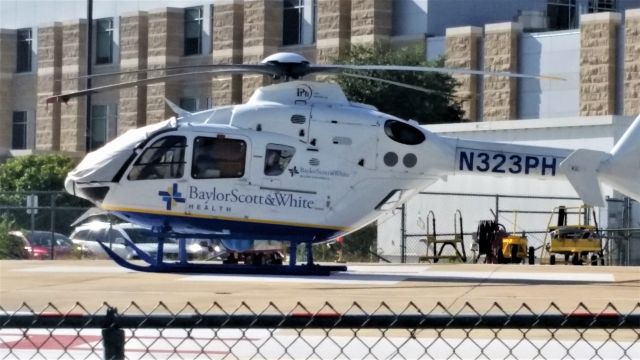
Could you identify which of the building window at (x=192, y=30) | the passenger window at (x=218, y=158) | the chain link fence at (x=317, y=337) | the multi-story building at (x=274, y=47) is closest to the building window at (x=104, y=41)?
the multi-story building at (x=274, y=47)

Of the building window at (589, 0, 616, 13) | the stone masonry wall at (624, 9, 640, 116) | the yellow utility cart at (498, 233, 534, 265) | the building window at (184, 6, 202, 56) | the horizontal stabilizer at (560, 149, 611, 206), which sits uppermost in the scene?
the building window at (589, 0, 616, 13)

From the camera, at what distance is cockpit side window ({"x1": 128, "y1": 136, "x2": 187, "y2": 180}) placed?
2236 centimetres

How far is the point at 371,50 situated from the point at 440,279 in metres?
37.0

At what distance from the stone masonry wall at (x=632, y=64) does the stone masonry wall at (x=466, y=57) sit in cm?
648

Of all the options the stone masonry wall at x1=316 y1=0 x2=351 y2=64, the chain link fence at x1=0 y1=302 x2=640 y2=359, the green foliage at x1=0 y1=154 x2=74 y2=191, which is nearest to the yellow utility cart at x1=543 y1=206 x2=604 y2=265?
the chain link fence at x1=0 y1=302 x2=640 y2=359

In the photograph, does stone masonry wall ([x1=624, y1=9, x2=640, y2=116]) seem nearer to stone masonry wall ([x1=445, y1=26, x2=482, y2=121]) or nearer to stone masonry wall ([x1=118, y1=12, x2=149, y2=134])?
stone masonry wall ([x1=445, y1=26, x2=482, y2=121])

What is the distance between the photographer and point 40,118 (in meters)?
71.1

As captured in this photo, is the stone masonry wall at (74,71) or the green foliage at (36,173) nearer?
the green foliage at (36,173)

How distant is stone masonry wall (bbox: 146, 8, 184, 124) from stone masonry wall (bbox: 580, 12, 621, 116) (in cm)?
2056

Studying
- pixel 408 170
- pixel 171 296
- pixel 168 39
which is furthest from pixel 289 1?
pixel 171 296

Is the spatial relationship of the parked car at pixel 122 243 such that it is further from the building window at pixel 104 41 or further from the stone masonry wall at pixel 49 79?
the stone masonry wall at pixel 49 79

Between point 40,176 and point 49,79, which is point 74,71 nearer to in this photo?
point 49,79

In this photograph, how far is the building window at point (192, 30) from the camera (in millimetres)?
66562

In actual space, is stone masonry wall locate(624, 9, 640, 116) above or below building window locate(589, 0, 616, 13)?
below
